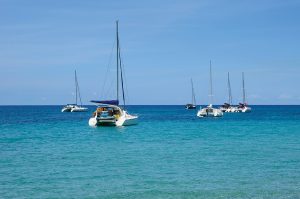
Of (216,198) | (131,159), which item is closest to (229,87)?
(131,159)

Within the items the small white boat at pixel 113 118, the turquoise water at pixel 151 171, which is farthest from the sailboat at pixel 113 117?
the turquoise water at pixel 151 171

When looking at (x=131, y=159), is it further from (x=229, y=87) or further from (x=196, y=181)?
(x=229, y=87)

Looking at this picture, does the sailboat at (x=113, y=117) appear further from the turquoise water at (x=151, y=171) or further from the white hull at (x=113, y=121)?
the turquoise water at (x=151, y=171)

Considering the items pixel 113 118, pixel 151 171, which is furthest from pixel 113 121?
pixel 151 171

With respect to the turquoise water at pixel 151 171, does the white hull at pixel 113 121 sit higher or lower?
higher

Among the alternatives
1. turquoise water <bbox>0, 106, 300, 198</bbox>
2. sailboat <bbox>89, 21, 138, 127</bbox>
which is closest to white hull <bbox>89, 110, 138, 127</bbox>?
sailboat <bbox>89, 21, 138, 127</bbox>

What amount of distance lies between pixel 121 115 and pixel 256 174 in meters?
41.7

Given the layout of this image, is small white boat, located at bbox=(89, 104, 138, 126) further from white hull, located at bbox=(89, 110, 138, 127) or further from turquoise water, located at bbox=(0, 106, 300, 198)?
turquoise water, located at bbox=(0, 106, 300, 198)

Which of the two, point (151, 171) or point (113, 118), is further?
point (113, 118)

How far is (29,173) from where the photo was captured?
81.6 ft

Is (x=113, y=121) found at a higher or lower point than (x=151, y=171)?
higher

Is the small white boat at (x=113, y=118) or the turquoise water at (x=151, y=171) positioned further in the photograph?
the small white boat at (x=113, y=118)

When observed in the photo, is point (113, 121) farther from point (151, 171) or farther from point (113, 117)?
point (151, 171)

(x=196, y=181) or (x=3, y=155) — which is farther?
(x=3, y=155)
